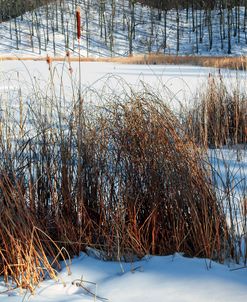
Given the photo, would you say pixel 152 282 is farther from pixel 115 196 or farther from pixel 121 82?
pixel 121 82

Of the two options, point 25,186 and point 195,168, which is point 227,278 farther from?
point 25,186

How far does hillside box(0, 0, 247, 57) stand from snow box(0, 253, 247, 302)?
109ft

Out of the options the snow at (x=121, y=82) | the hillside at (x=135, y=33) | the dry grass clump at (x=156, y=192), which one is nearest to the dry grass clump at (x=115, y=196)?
the dry grass clump at (x=156, y=192)

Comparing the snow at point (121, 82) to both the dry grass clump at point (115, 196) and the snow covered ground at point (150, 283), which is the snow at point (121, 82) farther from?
the snow covered ground at point (150, 283)

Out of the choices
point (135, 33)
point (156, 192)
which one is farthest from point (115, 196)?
point (135, 33)

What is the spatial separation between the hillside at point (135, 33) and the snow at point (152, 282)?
109 feet

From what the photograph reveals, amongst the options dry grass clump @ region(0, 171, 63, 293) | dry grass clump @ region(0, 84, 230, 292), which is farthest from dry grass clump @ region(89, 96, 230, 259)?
dry grass clump @ region(0, 171, 63, 293)

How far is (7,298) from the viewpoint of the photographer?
185cm

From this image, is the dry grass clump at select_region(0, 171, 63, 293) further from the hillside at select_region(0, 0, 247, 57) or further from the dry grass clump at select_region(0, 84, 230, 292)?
the hillside at select_region(0, 0, 247, 57)

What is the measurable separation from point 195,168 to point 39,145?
801 mm

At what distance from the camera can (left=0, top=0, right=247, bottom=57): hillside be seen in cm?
3722

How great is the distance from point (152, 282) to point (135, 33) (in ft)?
139

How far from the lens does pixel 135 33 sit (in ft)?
141

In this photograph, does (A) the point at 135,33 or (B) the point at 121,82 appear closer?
(B) the point at 121,82
